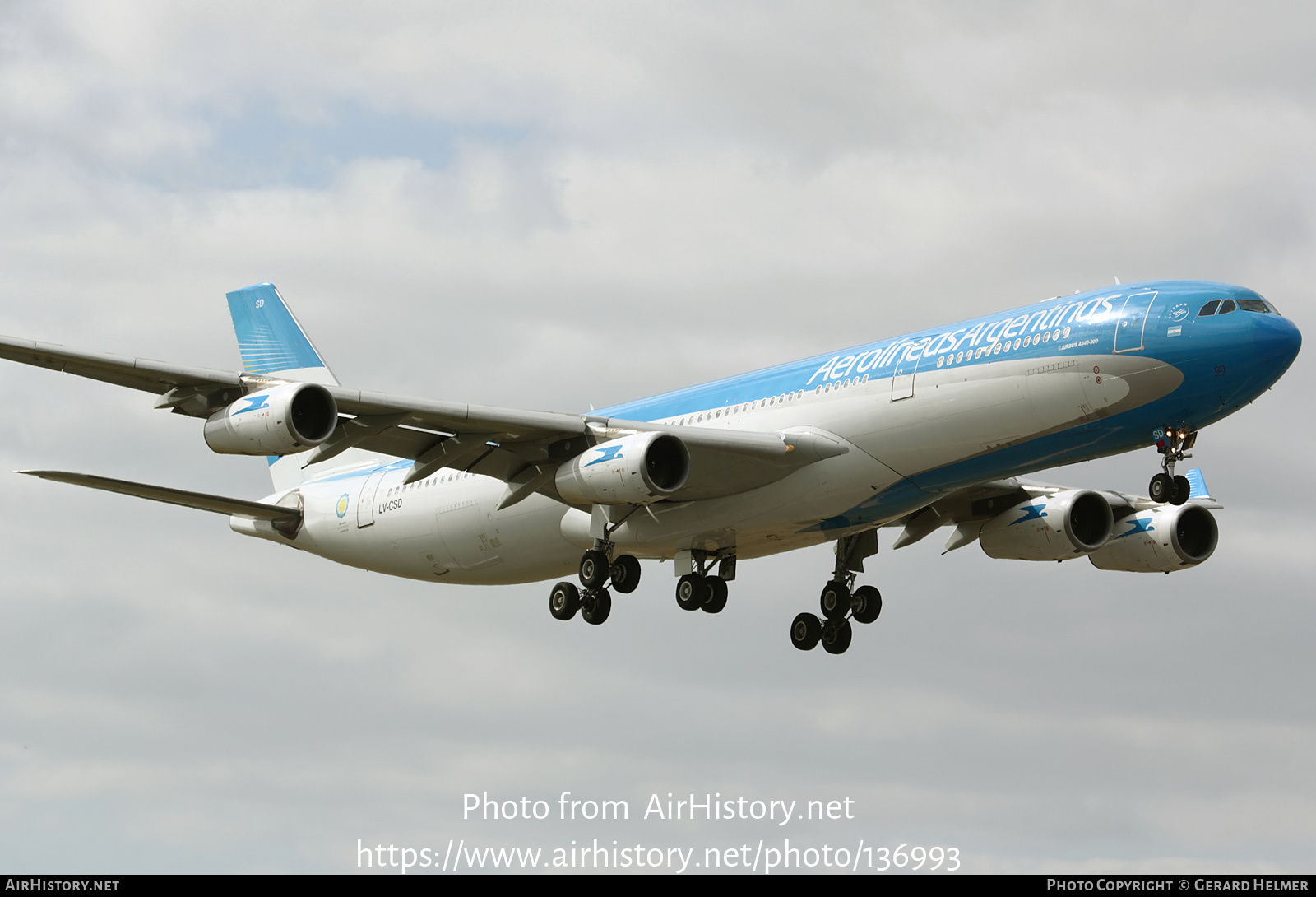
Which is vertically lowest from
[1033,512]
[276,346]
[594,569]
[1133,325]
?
[594,569]

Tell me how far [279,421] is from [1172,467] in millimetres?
17510

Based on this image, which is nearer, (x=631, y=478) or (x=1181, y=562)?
(x=631, y=478)

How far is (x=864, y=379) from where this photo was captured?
36219 mm

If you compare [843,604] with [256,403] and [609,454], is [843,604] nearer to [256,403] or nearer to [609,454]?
[609,454]

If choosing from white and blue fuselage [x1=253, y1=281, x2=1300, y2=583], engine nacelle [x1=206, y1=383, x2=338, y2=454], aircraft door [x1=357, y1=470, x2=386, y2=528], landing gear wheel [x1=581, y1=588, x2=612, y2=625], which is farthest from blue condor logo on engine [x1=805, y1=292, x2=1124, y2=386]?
aircraft door [x1=357, y1=470, x2=386, y2=528]

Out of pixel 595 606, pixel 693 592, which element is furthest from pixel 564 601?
pixel 693 592

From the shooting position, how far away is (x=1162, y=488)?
3297cm

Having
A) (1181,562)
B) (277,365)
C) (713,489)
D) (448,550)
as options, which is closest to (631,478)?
(713,489)

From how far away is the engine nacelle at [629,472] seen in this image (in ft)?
114

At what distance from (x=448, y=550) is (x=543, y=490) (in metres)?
5.45

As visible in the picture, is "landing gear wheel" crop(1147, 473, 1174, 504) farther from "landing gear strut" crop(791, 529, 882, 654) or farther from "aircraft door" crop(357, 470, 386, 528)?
"aircraft door" crop(357, 470, 386, 528)

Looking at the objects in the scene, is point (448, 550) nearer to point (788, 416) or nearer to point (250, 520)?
point (250, 520)

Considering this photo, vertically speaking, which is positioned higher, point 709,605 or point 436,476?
point 436,476

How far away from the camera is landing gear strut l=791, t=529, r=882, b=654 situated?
139ft
